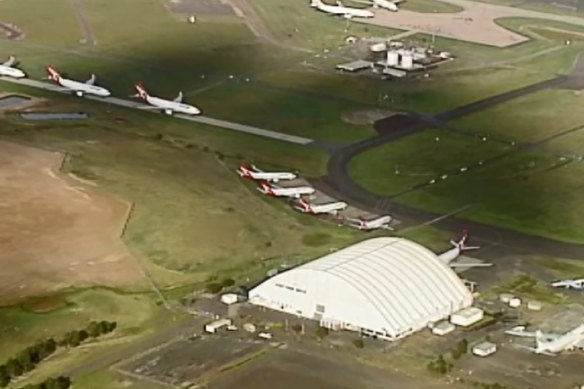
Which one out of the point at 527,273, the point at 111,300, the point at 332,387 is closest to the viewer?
the point at 332,387

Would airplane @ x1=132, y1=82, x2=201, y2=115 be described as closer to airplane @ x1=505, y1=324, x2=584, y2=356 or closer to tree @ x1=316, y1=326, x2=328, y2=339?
tree @ x1=316, y1=326, x2=328, y2=339

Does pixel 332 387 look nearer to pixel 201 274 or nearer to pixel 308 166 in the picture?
pixel 201 274

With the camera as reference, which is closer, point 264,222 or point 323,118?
point 264,222

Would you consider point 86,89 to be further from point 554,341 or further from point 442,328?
point 554,341

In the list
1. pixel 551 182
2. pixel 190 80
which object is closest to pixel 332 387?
pixel 551 182

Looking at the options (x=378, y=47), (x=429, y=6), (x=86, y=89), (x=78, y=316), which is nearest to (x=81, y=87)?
(x=86, y=89)

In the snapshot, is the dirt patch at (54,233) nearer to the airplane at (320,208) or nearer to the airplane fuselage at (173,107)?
the airplane at (320,208)

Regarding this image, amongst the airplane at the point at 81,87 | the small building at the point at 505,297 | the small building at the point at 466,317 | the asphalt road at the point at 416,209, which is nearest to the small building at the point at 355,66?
the asphalt road at the point at 416,209
